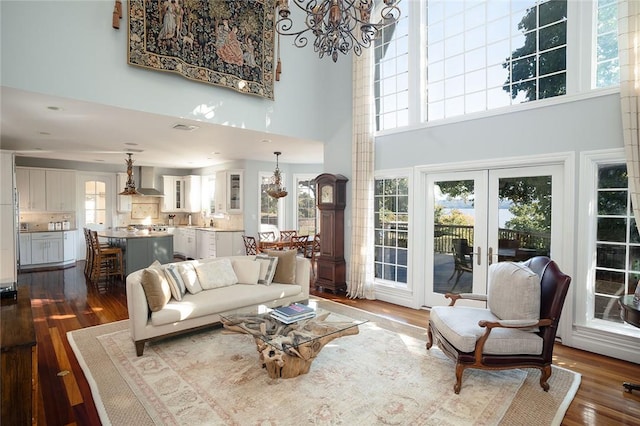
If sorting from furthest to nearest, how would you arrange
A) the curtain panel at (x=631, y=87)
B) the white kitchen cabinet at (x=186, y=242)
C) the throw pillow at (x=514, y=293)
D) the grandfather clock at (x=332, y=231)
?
1. the white kitchen cabinet at (x=186, y=242)
2. the grandfather clock at (x=332, y=231)
3. the curtain panel at (x=631, y=87)
4. the throw pillow at (x=514, y=293)

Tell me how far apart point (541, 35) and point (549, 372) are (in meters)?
3.60

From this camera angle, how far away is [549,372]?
2.79 meters

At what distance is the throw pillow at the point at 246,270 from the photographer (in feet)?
14.9

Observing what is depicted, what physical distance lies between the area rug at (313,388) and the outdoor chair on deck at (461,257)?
1494 millimetres

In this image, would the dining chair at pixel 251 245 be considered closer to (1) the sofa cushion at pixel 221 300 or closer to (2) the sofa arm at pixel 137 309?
(1) the sofa cushion at pixel 221 300

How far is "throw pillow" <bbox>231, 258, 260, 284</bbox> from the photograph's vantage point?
4555 mm

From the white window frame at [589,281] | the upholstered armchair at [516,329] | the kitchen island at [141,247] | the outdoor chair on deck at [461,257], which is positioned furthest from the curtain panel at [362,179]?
the kitchen island at [141,247]

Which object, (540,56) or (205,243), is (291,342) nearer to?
(540,56)

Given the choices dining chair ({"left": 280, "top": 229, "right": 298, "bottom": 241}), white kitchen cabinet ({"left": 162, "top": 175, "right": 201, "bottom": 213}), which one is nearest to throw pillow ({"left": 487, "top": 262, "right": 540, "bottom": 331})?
dining chair ({"left": 280, "top": 229, "right": 298, "bottom": 241})

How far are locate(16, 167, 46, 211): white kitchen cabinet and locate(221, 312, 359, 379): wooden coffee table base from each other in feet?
25.6

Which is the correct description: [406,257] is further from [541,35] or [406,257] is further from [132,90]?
[132,90]

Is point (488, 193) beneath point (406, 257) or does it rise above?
above

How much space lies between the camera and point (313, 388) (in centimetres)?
277

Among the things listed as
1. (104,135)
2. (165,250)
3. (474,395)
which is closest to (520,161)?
(474,395)
